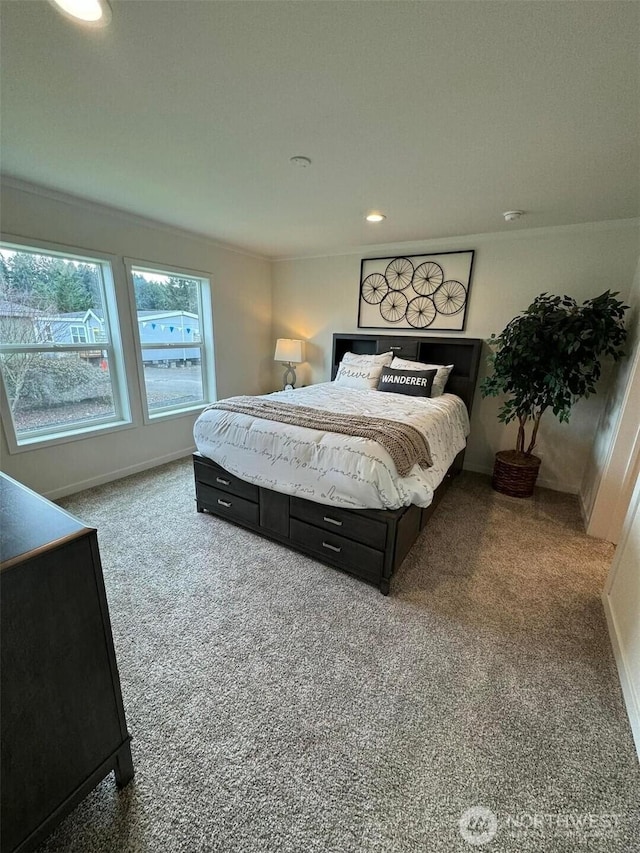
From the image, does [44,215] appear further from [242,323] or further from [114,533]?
[114,533]

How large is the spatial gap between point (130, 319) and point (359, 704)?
11.2ft

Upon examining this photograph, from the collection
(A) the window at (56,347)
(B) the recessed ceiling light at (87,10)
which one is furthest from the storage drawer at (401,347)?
(B) the recessed ceiling light at (87,10)

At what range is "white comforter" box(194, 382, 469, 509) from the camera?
1851 mm

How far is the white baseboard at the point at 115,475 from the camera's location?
290 cm

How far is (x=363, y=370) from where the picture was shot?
3.62 meters

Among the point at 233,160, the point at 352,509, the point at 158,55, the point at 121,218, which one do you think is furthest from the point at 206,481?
the point at 121,218

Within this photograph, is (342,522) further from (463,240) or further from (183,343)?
(463,240)

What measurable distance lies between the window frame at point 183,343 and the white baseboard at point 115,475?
1.39 feet

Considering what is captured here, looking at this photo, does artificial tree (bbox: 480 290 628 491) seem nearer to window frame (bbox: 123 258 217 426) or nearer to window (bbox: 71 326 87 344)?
window frame (bbox: 123 258 217 426)

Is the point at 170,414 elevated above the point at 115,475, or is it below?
above

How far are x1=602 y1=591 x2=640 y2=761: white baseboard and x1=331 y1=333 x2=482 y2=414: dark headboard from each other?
210 cm

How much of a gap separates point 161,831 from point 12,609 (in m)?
0.85

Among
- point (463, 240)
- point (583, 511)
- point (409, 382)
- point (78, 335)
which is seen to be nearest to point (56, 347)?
point (78, 335)

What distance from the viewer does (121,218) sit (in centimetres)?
295
